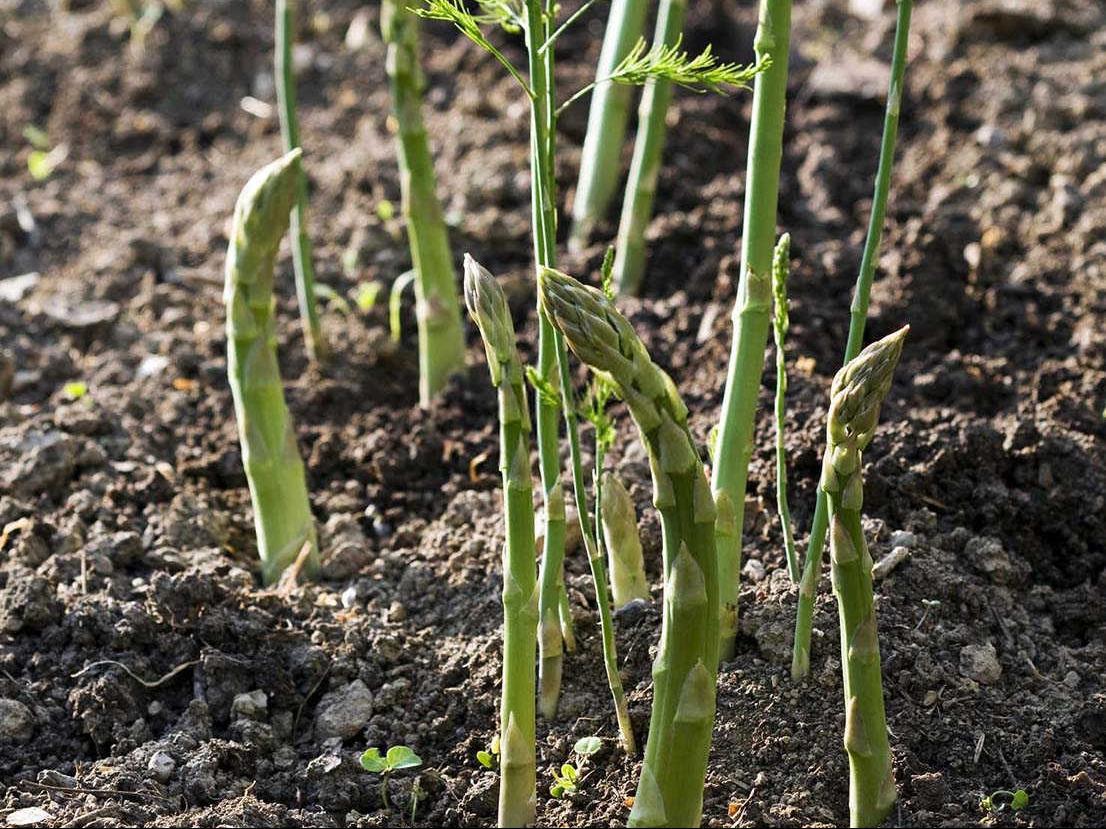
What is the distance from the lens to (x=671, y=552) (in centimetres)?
180

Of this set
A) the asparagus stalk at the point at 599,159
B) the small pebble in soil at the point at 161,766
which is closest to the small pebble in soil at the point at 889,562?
the small pebble in soil at the point at 161,766

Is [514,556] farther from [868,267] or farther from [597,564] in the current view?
[868,267]

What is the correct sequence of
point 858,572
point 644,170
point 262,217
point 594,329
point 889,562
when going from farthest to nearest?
point 644,170
point 262,217
point 889,562
point 858,572
point 594,329

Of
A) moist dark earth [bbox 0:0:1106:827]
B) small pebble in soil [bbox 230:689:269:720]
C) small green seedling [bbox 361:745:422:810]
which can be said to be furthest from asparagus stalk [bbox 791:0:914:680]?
small pebble in soil [bbox 230:689:269:720]

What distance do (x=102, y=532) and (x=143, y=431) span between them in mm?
451

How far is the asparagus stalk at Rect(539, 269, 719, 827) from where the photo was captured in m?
1.74

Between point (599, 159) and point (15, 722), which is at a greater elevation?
point (599, 159)

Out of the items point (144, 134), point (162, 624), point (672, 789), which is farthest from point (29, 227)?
point (672, 789)

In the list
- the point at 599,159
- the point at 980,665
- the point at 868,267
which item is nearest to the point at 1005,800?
the point at 980,665

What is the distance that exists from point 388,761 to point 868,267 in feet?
3.51

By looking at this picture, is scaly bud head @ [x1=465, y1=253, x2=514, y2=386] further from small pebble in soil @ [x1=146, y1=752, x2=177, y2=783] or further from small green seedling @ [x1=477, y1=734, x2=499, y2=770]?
small pebble in soil @ [x1=146, y1=752, x2=177, y2=783]

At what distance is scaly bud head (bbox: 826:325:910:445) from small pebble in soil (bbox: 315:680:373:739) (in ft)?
3.25

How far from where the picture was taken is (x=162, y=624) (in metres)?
2.50

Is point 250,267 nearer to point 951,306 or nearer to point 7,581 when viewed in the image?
point 7,581
